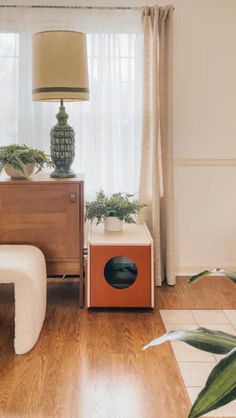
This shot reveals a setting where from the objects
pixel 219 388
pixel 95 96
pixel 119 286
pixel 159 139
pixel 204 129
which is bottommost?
pixel 119 286

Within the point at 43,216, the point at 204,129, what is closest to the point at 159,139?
the point at 204,129

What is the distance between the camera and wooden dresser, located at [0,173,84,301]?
9.35 ft

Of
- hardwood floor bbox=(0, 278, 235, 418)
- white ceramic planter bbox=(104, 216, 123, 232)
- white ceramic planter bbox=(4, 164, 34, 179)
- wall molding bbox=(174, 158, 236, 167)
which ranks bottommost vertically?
hardwood floor bbox=(0, 278, 235, 418)

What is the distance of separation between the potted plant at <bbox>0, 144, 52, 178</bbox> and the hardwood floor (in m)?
0.89

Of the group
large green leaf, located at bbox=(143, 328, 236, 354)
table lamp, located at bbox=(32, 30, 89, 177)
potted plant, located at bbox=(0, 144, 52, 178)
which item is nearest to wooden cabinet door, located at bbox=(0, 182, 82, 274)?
potted plant, located at bbox=(0, 144, 52, 178)

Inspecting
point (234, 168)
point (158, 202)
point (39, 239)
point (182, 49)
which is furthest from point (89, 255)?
point (182, 49)

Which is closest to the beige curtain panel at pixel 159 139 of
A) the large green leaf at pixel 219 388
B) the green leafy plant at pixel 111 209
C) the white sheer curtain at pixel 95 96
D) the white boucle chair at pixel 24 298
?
Answer: the white sheer curtain at pixel 95 96

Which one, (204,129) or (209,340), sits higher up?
(204,129)

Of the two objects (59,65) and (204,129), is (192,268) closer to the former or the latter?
(204,129)

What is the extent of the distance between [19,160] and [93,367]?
4.36ft

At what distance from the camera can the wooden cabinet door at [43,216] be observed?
2.85 meters

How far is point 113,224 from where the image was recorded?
10.2 feet

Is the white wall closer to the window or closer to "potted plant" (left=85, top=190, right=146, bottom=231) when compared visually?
the window

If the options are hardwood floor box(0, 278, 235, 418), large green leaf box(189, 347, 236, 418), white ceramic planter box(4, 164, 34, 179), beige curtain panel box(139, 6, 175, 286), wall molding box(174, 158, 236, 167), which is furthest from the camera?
wall molding box(174, 158, 236, 167)
